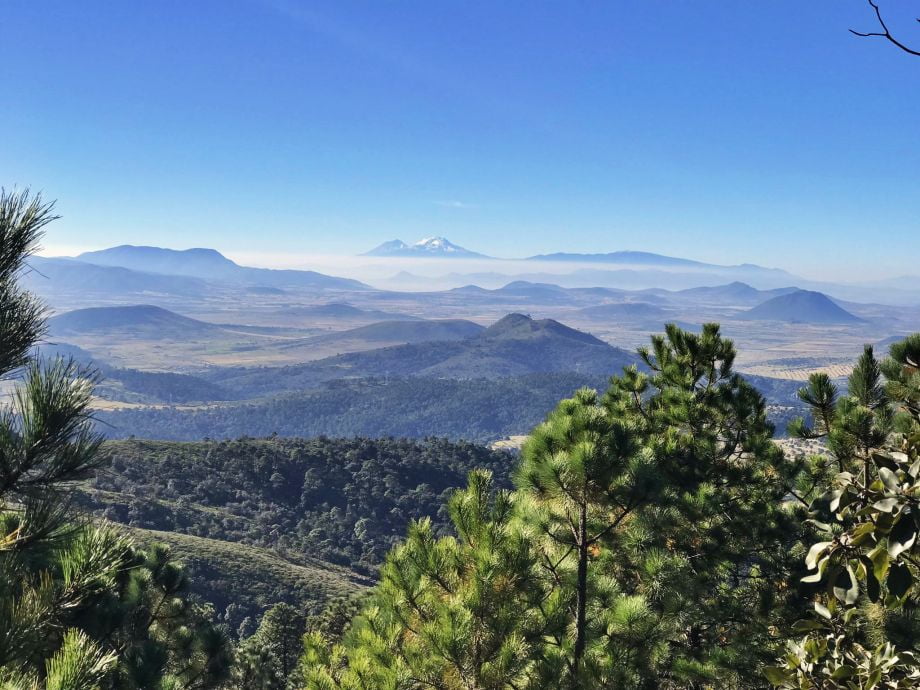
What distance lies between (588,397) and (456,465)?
112 metres

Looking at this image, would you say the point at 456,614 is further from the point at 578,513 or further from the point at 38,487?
the point at 38,487

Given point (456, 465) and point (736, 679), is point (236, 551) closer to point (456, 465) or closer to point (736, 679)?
point (456, 465)

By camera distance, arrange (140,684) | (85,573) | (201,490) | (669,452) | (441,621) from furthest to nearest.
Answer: (201,490) < (669,452) < (140,684) < (441,621) < (85,573)

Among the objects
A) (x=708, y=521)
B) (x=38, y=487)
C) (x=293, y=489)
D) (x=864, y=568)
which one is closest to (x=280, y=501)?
(x=293, y=489)

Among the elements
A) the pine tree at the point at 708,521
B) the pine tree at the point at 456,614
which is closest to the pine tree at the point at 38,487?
the pine tree at the point at 456,614

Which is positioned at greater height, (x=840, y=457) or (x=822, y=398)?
(x=822, y=398)

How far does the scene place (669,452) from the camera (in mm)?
9250

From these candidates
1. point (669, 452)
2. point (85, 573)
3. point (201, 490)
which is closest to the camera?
point (85, 573)

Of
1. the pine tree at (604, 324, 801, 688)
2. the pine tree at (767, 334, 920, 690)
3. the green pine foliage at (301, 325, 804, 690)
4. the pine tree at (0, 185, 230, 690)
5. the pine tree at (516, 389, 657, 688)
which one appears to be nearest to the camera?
the pine tree at (767, 334, 920, 690)

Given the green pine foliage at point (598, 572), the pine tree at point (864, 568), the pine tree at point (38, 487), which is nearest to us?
the pine tree at point (864, 568)

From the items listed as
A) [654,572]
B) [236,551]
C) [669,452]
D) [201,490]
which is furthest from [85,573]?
[201,490]

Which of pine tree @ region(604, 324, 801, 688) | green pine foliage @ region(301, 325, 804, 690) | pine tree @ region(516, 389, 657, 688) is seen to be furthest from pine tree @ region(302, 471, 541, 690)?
pine tree @ region(604, 324, 801, 688)

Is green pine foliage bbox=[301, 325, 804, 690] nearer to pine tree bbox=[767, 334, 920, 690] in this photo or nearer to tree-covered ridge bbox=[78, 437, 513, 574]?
pine tree bbox=[767, 334, 920, 690]

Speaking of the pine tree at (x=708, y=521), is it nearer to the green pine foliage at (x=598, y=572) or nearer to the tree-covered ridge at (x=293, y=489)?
the green pine foliage at (x=598, y=572)
